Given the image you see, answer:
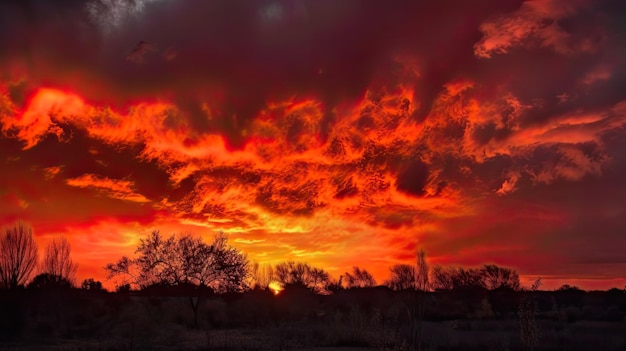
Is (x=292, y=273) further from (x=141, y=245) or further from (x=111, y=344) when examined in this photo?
(x=111, y=344)

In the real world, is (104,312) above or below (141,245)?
below

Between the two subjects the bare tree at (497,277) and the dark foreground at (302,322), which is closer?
the dark foreground at (302,322)

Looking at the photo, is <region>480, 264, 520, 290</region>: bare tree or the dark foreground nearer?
the dark foreground

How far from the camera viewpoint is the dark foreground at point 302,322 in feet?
74.8

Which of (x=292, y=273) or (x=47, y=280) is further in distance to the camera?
(x=292, y=273)

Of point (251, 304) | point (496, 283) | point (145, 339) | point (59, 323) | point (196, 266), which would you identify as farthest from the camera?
point (496, 283)

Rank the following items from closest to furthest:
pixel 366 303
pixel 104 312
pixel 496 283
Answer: pixel 104 312 < pixel 366 303 < pixel 496 283

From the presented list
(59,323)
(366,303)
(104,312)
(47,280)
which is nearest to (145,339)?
(59,323)

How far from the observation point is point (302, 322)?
167 ft

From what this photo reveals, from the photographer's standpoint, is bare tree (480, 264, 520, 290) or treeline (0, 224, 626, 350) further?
bare tree (480, 264, 520, 290)

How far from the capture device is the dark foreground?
22805 millimetres

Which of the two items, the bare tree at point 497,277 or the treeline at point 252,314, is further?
the bare tree at point 497,277

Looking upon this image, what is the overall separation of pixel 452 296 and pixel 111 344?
5872 cm

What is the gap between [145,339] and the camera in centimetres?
3384
